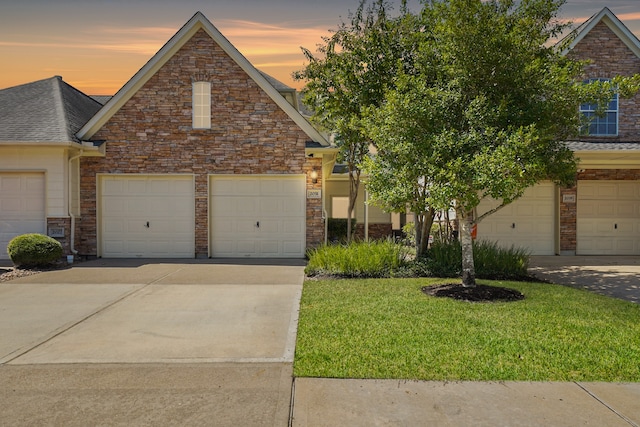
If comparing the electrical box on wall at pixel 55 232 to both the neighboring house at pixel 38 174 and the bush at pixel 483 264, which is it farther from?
the bush at pixel 483 264

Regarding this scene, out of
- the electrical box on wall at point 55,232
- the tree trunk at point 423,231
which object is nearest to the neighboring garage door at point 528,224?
the tree trunk at point 423,231

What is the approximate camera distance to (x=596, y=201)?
1484 cm

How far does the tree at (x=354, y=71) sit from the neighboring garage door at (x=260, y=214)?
7.06 ft

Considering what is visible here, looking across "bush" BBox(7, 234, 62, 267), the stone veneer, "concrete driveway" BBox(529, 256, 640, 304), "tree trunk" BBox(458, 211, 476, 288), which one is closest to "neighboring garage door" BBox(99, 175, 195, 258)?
the stone veneer

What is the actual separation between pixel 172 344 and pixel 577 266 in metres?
10.9

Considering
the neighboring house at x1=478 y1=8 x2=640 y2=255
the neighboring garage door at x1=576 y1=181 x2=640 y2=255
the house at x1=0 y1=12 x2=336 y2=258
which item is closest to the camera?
the house at x1=0 y1=12 x2=336 y2=258

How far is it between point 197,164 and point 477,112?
8.27 metres

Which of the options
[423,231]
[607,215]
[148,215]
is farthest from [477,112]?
[607,215]

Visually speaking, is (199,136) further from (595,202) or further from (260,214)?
(595,202)

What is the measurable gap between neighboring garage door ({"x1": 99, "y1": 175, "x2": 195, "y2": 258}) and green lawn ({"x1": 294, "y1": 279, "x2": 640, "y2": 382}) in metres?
6.69

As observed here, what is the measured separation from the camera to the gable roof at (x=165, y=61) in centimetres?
1272

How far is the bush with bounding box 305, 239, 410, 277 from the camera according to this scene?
9.91 metres

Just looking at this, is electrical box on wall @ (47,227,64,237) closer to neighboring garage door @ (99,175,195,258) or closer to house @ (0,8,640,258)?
house @ (0,8,640,258)

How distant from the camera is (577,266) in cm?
1208
